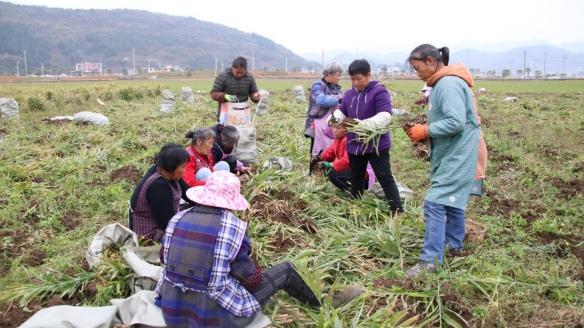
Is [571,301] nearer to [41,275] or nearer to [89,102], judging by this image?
[41,275]

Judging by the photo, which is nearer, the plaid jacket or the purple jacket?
the plaid jacket

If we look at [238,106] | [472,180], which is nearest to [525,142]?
[238,106]

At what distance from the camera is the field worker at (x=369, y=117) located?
409 centimetres

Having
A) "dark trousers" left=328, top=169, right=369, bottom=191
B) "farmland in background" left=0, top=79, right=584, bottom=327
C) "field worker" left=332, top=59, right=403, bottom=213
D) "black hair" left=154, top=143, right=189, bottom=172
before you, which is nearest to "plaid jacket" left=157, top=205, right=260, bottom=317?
"farmland in background" left=0, top=79, right=584, bottom=327

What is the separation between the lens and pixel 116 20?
157750mm

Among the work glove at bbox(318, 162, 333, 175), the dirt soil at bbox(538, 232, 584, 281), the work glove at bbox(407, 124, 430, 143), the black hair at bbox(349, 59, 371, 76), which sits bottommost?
the dirt soil at bbox(538, 232, 584, 281)

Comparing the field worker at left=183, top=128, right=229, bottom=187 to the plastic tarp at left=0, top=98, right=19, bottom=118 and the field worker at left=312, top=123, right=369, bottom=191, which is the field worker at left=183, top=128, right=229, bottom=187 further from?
the plastic tarp at left=0, top=98, right=19, bottom=118

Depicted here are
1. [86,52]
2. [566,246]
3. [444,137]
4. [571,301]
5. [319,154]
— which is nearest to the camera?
[571,301]

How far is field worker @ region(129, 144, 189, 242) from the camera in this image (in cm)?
325

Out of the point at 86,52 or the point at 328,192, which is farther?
the point at 86,52

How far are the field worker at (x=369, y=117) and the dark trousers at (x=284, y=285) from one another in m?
1.56

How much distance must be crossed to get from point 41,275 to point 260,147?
4656mm

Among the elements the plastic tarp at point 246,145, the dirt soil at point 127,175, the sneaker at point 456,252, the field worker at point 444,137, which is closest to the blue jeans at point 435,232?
the field worker at point 444,137

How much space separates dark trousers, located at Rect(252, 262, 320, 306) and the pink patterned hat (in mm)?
461
